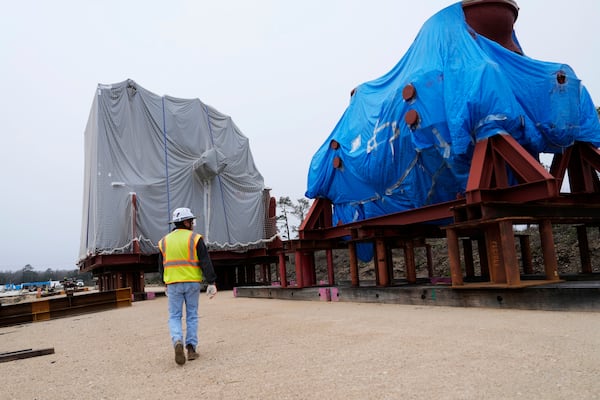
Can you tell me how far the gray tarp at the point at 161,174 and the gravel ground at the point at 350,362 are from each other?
11102 millimetres


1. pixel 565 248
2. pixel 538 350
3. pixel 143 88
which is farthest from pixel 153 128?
pixel 538 350

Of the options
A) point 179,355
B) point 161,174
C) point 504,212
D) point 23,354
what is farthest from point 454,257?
point 161,174

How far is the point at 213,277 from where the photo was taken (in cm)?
472

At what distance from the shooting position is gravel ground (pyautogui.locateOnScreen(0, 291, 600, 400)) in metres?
3.07

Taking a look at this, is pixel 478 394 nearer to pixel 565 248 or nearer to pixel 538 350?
pixel 538 350

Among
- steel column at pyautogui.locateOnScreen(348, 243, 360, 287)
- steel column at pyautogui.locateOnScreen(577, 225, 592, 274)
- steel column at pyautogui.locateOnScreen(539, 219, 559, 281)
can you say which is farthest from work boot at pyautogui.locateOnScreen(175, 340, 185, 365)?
steel column at pyautogui.locateOnScreen(577, 225, 592, 274)

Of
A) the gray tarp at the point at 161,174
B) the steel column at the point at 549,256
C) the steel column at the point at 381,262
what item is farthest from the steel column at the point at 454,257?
the gray tarp at the point at 161,174

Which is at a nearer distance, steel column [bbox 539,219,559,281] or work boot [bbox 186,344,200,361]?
work boot [bbox 186,344,200,361]

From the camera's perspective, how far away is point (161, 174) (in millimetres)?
18953

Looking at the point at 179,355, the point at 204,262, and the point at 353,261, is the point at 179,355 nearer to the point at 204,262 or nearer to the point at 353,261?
the point at 204,262

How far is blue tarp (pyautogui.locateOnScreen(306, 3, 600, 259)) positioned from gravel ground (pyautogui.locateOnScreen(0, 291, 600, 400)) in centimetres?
320

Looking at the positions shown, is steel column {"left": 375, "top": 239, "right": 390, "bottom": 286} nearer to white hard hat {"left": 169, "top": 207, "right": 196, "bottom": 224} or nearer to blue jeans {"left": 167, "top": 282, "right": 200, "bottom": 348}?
white hard hat {"left": 169, "top": 207, "right": 196, "bottom": 224}

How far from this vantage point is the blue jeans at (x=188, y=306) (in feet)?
15.2

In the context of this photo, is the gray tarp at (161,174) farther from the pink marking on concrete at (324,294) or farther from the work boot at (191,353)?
the work boot at (191,353)
